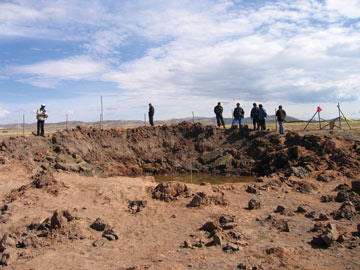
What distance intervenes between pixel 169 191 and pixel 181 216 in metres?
1.55

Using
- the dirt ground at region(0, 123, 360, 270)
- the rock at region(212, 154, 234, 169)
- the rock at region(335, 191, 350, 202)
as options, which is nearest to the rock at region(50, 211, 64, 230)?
the dirt ground at region(0, 123, 360, 270)

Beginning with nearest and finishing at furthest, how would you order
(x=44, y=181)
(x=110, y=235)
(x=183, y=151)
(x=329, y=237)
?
(x=329, y=237), (x=110, y=235), (x=44, y=181), (x=183, y=151)

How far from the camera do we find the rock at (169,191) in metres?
9.76

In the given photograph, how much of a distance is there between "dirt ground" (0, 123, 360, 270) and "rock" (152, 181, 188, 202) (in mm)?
33

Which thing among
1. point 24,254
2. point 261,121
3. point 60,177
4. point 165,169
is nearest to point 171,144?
point 165,169

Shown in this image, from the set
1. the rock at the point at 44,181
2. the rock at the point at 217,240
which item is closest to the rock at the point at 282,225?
the rock at the point at 217,240

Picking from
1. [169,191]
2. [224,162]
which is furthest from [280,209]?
[224,162]

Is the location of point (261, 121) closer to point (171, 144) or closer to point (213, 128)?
point (213, 128)

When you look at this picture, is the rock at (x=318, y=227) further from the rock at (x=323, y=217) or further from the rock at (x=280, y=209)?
the rock at (x=280, y=209)

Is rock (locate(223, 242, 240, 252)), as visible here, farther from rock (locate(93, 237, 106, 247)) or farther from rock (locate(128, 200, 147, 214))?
rock (locate(128, 200, 147, 214))

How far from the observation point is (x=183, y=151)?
20656 millimetres

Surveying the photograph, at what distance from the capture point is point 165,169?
19.7m

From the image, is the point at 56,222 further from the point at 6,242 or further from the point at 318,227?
the point at 318,227

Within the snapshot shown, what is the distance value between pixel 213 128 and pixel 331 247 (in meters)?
15.2
